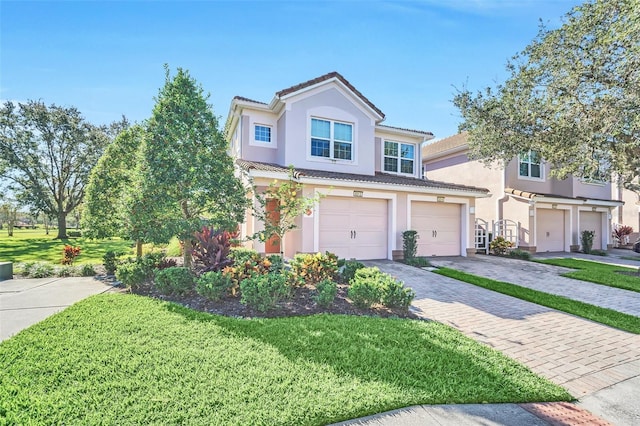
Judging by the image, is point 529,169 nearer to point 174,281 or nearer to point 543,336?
point 543,336

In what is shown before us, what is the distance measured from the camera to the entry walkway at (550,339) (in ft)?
13.2

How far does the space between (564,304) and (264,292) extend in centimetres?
733

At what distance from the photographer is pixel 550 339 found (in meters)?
5.41

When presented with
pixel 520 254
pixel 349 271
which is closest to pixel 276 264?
pixel 349 271

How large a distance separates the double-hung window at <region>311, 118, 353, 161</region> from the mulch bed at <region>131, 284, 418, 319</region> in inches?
328

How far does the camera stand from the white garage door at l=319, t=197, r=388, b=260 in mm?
12688

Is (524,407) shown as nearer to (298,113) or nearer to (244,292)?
(244,292)

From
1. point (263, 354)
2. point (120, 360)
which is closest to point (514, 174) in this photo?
point (263, 354)

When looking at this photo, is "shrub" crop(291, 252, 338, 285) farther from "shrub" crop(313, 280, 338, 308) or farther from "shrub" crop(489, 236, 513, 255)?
"shrub" crop(489, 236, 513, 255)

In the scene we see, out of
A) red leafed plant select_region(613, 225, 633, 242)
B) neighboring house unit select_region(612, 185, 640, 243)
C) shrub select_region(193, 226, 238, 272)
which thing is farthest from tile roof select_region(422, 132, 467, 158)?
shrub select_region(193, 226, 238, 272)

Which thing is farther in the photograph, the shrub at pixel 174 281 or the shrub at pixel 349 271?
the shrub at pixel 349 271

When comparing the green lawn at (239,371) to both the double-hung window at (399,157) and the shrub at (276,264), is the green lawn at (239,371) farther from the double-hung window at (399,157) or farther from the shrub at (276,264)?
the double-hung window at (399,157)

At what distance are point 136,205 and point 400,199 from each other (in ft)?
33.8

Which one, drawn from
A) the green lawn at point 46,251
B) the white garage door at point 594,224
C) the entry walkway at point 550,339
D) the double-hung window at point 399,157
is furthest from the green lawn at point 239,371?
the white garage door at point 594,224
